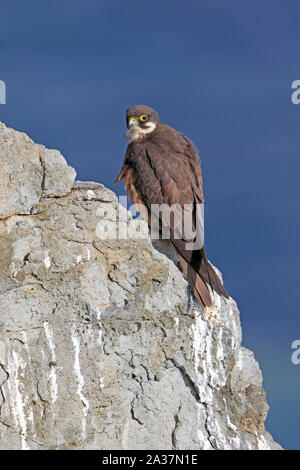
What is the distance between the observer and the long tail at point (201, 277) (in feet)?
24.4

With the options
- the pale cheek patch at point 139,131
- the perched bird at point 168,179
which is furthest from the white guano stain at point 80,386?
the pale cheek patch at point 139,131

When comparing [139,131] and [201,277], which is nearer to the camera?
[201,277]

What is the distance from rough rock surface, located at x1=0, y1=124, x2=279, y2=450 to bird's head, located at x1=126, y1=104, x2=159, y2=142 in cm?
248

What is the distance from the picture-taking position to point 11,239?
22.4 feet

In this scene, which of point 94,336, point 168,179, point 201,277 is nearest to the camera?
point 94,336

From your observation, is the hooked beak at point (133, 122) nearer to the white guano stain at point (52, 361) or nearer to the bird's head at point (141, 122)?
the bird's head at point (141, 122)

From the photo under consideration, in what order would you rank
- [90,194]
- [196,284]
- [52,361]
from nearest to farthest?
[52,361] < [90,194] < [196,284]

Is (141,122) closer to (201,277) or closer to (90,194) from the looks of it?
A: (90,194)

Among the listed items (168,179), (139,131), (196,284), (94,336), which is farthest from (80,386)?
(139,131)

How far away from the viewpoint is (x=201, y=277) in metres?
7.77

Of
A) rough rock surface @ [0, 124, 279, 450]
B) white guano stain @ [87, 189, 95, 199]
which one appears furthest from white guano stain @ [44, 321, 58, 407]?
white guano stain @ [87, 189, 95, 199]

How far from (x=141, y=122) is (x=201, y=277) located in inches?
113

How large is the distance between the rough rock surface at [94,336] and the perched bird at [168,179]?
32.4 inches
